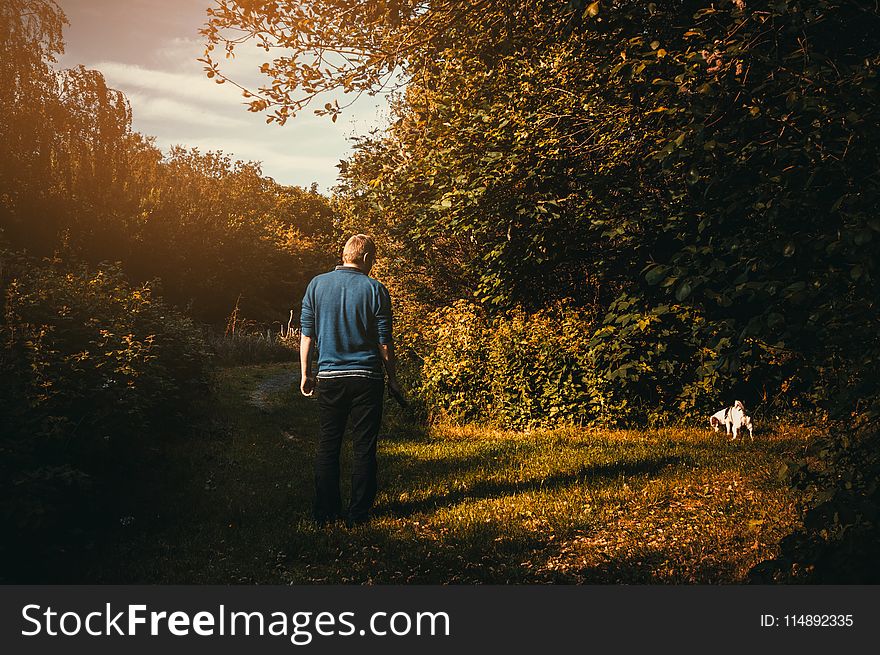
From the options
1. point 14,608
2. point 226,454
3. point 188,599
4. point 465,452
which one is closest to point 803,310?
point 188,599

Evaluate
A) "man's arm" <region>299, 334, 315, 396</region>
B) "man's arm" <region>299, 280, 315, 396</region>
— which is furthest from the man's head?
"man's arm" <region>299, 334, 315, 396</region>

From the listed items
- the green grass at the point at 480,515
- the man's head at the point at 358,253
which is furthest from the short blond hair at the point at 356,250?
the green grass at the point at 480,515

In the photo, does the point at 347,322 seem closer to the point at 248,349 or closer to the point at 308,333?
the point at 308,333

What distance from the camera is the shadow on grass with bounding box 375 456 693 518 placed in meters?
6.29

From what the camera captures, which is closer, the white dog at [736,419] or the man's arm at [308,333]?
the man's arm at [308,333]

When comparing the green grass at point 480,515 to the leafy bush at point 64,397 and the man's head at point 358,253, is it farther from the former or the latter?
the man's head at point 358,253

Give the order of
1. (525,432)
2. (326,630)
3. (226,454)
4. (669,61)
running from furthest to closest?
(525,432)
(226,454)
(669,61)
(326,630)

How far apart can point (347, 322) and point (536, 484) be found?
2960 mm

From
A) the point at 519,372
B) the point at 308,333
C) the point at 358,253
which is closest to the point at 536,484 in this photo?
the point at 308,333

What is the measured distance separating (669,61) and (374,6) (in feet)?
10.8

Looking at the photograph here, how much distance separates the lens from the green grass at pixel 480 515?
4633 mm

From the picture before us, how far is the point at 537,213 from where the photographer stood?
9.60 m

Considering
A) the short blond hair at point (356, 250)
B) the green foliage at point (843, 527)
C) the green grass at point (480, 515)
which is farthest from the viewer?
the short blond hair at point (356, 250)

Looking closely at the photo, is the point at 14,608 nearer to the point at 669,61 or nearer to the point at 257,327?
the point at 669,61
